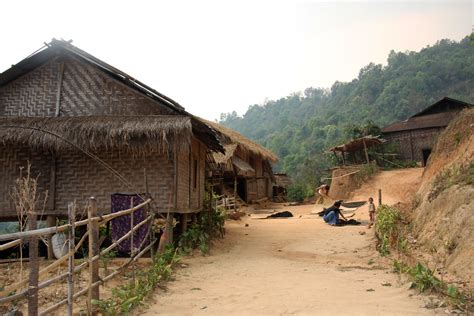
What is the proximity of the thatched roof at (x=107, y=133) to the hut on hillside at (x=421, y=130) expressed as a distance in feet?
69.4

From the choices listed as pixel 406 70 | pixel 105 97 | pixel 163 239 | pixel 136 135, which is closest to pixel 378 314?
pixel 163 239

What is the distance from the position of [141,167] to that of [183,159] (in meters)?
0.97

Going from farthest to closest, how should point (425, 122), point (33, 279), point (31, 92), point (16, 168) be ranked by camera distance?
point (425, 122)
point (31, 92)
point (16, 168)
point (33, 279)

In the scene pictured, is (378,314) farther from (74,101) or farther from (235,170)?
(235,170)

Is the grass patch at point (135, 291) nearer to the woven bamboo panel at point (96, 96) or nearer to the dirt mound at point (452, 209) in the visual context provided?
the woven bamboo panel at point (96, 96)

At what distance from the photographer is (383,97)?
42438mm

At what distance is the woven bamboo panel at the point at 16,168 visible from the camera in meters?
8.57

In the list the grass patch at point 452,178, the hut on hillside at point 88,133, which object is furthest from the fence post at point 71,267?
the grass patch at point 452,178

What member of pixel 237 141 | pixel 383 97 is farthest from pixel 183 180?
pixel 383 97

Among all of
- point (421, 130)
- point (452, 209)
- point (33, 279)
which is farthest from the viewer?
point (421, 130)

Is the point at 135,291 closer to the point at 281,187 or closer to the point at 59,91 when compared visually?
the point at 59,91

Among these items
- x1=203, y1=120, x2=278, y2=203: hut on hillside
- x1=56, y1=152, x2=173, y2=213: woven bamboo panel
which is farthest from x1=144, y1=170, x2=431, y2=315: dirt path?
x1=203, y1=120, x2=278, y2=203: hut on hillside

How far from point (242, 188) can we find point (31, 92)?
15.0 meters

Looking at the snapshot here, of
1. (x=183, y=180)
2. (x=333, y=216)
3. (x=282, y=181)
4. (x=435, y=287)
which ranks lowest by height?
(x=435, y=287)
